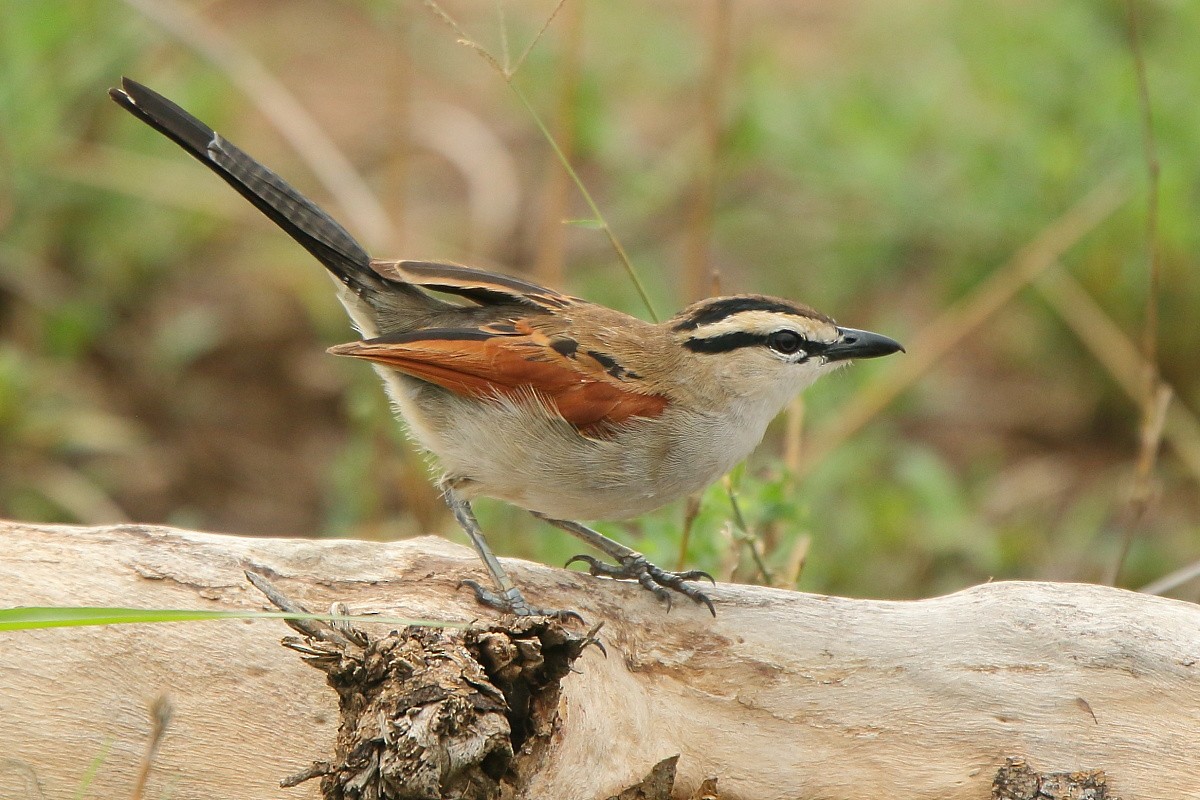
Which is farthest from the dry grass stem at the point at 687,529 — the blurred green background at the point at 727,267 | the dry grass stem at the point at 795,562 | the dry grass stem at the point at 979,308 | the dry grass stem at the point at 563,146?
the dry grass stem at the point at 563,146

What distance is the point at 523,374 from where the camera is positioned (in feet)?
16.3

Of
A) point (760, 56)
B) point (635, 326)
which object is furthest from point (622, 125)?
point (635, 326)

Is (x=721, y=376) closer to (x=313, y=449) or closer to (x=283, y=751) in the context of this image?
(x=283, y=751)

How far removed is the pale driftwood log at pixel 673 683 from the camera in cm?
386

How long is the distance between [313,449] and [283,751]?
173 inches

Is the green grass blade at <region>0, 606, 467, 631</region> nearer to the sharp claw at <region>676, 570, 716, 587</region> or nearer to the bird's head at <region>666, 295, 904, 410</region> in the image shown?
the sharp claw at <region>676, 570, 716, 587</region>

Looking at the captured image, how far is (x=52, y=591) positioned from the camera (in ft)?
13.2

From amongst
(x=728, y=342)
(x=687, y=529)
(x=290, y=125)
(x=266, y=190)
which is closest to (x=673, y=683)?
(x=687, y=529)

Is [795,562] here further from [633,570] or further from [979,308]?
[979,308]

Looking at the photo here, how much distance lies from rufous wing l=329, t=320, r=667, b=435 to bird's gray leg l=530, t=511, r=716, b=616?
0.50m

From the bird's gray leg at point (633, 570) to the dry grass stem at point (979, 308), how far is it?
1548mm

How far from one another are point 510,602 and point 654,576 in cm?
68

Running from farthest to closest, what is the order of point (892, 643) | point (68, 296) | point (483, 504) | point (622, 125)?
1. point (622, 125)
2. point (68, 296)
3. point (483, 504)
4. point (892, 643)

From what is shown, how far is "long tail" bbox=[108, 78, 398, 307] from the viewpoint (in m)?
4.89
